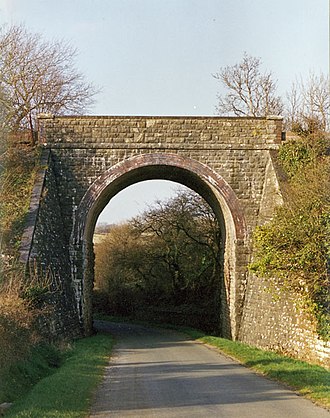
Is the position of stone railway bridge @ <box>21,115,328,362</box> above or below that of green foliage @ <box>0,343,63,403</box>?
above

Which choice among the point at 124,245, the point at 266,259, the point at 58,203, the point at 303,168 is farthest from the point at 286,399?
the point at 124,245

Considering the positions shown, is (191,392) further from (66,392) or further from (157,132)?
(157,132)

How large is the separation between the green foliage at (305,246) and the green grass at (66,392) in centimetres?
511

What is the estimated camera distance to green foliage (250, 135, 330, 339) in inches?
586

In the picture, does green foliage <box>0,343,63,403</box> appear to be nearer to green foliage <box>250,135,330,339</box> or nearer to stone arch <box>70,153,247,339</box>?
green foliage <box>250,135,330,339</box>

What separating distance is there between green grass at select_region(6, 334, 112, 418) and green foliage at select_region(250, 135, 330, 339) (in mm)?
5109

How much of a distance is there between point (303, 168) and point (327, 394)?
12040 millimetres

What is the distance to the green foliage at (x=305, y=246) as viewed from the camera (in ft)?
48.8

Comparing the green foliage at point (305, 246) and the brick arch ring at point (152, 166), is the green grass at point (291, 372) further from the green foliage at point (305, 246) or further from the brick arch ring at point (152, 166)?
the brick arch ring at point (152, 166)

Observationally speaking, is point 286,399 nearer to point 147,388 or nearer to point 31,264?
point 147,388

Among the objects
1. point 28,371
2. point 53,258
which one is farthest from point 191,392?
point 53,258

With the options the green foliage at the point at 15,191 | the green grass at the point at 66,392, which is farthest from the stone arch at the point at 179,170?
the green grass at the point at 66,392

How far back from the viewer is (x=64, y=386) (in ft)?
34.1

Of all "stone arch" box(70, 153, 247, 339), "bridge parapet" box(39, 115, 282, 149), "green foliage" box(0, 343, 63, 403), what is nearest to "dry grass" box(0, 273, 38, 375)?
"green foliage" box(0, 343, 63, 403)
